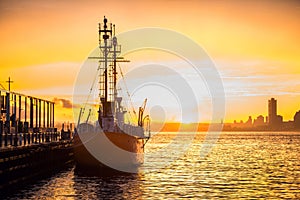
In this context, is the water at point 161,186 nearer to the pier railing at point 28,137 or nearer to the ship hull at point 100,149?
the ship hull at point 100,149

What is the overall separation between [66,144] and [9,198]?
39281mm

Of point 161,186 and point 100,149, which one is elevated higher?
point 100,149

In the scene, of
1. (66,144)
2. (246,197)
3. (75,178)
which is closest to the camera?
(246,197)

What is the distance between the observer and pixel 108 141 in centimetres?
7106

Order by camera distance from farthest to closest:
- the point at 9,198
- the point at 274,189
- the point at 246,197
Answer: the point at 274,189, the point at 246,197, the point at 9,198

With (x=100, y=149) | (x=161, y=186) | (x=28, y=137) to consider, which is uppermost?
(x=28, y=137)

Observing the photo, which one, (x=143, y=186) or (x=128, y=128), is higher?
(x=128, y=128)

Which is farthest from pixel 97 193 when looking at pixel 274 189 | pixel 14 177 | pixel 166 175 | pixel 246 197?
pixel 166 175

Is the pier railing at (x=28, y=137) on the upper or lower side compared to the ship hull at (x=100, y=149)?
upper

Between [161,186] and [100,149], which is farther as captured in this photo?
[100,149]

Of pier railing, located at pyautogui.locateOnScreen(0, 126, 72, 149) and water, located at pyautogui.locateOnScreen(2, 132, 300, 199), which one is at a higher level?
pier railing, located at pyautogui.locateOnScreen(0, 126, 72, 149)

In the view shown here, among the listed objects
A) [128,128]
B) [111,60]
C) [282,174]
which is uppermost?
[111,60]

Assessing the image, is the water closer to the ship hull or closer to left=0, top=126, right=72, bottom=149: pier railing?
the ship hull

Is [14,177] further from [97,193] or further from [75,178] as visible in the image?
[75,178]
